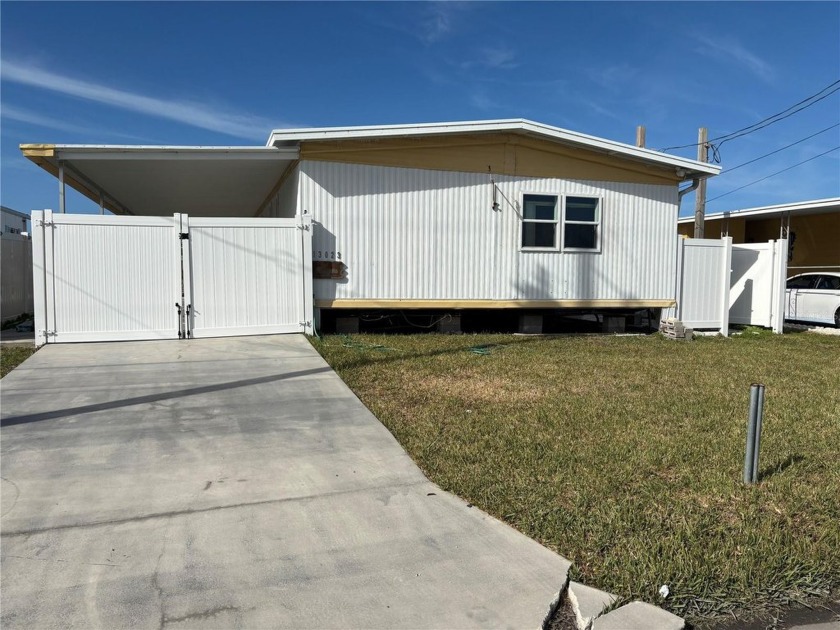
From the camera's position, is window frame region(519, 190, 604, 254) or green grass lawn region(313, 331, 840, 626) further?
window frame region(519, 190, 604, 254)

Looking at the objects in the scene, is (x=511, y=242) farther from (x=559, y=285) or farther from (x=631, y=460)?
(x=631, y=460)

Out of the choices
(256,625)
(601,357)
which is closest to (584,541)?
(256,625)

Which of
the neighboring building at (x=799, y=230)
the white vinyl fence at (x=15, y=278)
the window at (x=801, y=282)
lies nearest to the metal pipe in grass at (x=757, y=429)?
the white vinyl fence at (x=15, y=278)

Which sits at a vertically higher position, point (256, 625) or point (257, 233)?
point (257, 233)

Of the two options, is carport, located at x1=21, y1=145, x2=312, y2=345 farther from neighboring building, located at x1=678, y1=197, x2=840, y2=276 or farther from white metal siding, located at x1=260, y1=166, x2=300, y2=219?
neighboring building, located at x1=678, y1=197, x2=840, y2=276

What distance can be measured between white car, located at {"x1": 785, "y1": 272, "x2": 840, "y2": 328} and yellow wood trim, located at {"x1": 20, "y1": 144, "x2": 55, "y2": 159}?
17.4 metres

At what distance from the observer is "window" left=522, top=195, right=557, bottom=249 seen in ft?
39.9

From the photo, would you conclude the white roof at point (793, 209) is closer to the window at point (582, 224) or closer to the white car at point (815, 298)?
the white car at point (815, 298)

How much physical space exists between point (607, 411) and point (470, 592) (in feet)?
11.4

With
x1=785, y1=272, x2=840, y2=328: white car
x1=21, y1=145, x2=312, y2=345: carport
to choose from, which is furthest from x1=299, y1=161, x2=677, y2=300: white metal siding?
x1=785, y1=272, x2=840, y2=328: white car

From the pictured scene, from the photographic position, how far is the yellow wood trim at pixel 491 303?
441 inches

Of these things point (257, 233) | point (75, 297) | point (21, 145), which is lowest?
point (75, 297)

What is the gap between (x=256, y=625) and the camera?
274 centimetres

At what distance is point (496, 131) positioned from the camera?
11.5 meters
